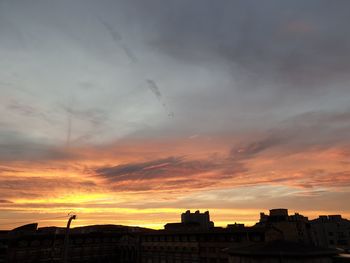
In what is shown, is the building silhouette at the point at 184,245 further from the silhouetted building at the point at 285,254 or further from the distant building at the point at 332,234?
the distant building at the point at 332,234

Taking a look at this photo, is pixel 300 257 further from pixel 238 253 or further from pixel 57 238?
pixel 57 238

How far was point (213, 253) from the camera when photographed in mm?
54688

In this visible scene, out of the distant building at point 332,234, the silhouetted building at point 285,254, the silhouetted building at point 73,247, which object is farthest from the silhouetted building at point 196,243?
the distant building at point 332,234

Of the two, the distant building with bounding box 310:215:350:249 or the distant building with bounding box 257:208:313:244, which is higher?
the distant building with bounding box 310:215:350:249

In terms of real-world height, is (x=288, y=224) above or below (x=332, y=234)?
below

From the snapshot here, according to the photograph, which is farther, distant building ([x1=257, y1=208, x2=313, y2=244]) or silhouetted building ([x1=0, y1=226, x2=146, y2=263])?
silhouetted building ([x1=0, y1=226, x2=146, y2=263])

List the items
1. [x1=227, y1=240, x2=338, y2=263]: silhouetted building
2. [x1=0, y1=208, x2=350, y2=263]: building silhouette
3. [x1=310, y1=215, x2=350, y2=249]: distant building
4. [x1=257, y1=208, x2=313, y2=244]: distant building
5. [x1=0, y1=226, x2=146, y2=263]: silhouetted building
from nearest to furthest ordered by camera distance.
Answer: [x1=227, y1=240, x2=338, y2=263]: silhouetted building, [x1=0, y1=208, x2=350, y2=263]: building silhouette, [x1=257, y1=208, x2=313, y2=244]: distant building, [x1=0, y1=226, x2=146, y2=263]: silhouetted building, [x1=310, y1=215, x2=350, y2=249]: distant building

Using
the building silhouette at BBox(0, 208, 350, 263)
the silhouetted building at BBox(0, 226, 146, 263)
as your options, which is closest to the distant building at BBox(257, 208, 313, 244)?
the building silhouette at BBox(0, 208, 350, 263)

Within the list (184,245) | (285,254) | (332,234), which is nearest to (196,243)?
(184,245)

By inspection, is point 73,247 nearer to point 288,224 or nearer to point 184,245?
point 184,245

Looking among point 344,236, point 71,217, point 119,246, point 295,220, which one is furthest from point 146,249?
point 344,236

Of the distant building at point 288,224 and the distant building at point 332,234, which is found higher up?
the distant building at point 332,234

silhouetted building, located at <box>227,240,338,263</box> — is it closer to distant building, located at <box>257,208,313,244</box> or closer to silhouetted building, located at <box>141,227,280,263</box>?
distant building, located at <box>257,208,313,244</box>

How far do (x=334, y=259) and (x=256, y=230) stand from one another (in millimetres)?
18678
